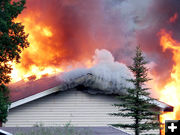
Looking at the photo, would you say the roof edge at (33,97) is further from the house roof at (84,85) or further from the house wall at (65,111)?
the house wall at (65,111)

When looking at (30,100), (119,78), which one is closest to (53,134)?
(30,100)

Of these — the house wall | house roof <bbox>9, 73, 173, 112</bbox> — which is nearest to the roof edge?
house roof <bbox>9, 73, 173, 112</bbox>

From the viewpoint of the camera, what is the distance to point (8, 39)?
816 inches

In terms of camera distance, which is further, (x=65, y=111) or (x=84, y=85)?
(x=84, y=85)

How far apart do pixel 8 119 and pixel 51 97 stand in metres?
2.94

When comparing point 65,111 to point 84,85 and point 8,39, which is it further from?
point 8,39

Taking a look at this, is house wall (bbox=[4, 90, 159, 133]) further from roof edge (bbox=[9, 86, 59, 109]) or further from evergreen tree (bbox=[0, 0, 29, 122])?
evergreen tree (bbox=[0, 0, 29, 122])

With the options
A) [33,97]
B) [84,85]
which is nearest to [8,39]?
[33,97]

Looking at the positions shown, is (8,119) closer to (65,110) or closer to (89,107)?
(65,110)

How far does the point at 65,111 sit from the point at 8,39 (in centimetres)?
593

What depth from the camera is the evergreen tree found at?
Answer: 20.7 m

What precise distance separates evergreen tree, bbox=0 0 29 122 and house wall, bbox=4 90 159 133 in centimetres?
165

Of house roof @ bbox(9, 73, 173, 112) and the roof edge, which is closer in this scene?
the roof edge

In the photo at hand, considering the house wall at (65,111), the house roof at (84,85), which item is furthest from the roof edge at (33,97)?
the house wall at (65,111)
